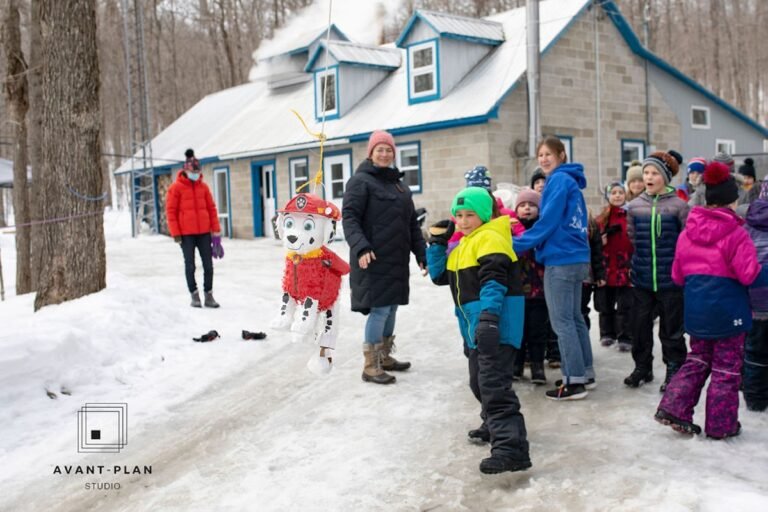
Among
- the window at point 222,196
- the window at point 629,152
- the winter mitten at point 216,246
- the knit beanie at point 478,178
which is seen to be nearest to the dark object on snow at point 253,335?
the winter mitten at point 216,246

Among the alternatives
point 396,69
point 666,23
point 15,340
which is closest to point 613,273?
point 15,340

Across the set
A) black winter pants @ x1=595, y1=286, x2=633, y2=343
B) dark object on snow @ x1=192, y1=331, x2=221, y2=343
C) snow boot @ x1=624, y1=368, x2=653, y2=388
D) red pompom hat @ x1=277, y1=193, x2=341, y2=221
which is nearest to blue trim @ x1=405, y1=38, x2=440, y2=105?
black winter pants @ x1=595, y1=286, x2=633, y2=343

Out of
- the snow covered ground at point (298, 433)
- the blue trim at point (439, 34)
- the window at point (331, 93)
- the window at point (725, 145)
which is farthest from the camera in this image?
the window at point (725, 145)

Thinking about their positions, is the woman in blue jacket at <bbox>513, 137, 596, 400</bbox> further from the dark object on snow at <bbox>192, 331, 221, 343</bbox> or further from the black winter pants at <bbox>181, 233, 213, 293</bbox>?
the black winter pants at <bbox>181, 233, 213, 293</bbox>

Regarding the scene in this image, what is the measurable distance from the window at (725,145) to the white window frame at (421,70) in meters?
9.87

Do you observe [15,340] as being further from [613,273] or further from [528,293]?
[613,273]

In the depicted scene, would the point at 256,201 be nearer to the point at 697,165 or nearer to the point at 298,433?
the point at 697,165

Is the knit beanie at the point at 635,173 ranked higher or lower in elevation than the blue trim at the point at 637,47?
lower

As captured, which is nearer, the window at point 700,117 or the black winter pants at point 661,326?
the black winter pants at point 661,326

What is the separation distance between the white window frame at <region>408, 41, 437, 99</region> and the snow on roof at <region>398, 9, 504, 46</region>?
0.47 meters

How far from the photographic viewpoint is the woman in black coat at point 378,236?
580 centimetres

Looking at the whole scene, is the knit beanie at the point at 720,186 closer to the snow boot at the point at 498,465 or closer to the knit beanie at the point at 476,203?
the knit beanie at the point at 476,203

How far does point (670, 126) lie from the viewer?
2016 centimetres

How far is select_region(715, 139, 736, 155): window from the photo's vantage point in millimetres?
21842
